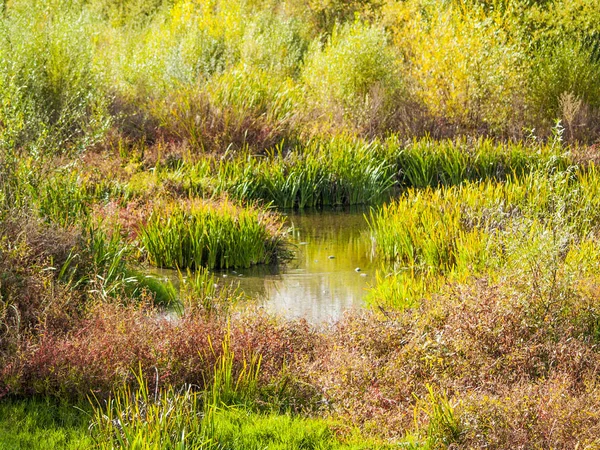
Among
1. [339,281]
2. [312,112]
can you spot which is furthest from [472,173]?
[339,281]

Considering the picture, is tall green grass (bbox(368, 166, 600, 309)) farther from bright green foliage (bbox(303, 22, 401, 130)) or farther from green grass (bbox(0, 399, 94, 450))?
bright green foliage (bbox(303, 22, 401, 130))

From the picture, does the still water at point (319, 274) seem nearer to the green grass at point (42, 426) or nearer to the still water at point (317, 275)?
the still water at point (317, 275)

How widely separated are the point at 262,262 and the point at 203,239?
2.79 feet

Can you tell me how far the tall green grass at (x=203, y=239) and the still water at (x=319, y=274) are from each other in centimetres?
24

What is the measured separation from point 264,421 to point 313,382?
0.72 metres

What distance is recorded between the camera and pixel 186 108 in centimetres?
1564

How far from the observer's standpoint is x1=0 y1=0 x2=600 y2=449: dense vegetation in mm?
5191

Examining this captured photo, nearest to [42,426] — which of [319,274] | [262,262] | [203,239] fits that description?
[203,239]

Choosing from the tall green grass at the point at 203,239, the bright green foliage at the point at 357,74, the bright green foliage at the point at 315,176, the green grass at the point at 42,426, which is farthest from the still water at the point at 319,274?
the bright green foliage at the point at 357,74

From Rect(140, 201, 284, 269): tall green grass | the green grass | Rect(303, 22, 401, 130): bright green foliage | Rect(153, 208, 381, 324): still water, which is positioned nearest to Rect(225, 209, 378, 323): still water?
Rect(153, 208, 381, 324): still water

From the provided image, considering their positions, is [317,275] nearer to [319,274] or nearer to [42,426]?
[319,274]

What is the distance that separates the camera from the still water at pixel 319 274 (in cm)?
865

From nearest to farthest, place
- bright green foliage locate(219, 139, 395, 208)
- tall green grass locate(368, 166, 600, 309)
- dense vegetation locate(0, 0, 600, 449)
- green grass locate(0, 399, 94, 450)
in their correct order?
green grass locate(0, 399, 94, 450)
dense vegetation locate(0, 0, 600, 449)
tall green grass locate(368, 166, 600, 309)
bright green foliage locate(219, 139, 395, 208)

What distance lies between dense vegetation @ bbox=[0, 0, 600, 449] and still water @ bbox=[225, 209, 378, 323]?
33 cm
